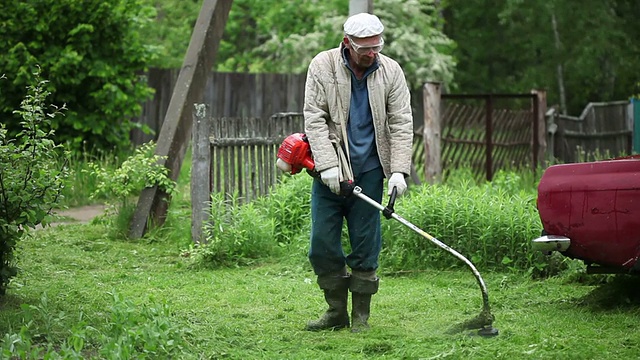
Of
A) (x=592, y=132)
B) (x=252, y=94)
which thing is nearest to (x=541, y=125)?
(x=592, y=132)

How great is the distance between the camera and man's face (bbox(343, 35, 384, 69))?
6.20 metres

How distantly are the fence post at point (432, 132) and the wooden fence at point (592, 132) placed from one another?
3.80 metres

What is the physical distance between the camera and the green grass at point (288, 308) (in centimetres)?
579

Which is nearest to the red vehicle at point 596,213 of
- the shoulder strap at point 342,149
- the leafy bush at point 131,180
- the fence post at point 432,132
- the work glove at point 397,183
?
the work glove at point 397,183

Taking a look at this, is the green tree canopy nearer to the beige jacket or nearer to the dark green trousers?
the beige jacket

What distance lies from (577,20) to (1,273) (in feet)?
75.5

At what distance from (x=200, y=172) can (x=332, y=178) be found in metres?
3.88

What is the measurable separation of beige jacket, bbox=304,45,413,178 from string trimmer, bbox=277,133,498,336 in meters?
0.12

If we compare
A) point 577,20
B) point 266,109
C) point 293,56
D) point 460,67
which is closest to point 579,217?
point 266,109

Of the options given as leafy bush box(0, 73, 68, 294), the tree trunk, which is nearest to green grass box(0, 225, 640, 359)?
leafy bush box(0, 73, 68, 294)

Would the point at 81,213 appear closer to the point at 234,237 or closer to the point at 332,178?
the point at 234,237

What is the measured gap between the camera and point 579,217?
669 centimetres

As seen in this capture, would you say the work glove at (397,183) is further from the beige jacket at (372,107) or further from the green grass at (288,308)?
the green grass at (288,308)

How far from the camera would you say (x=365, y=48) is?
6.21 m
